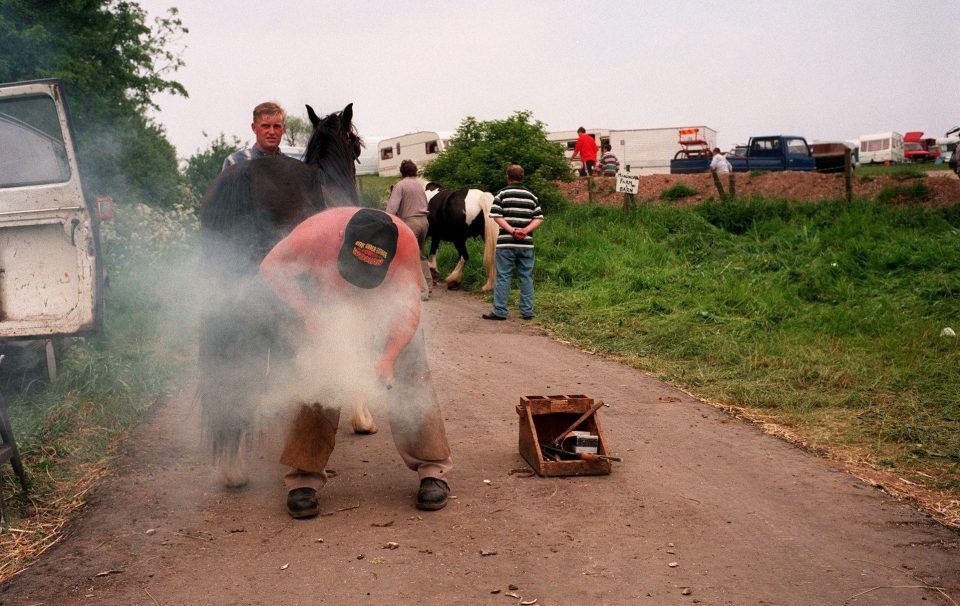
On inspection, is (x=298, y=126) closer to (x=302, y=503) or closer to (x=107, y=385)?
(x=107, y=385)

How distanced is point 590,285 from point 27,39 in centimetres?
917

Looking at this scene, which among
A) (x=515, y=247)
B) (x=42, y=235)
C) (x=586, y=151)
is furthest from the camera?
(x=586, y=151)

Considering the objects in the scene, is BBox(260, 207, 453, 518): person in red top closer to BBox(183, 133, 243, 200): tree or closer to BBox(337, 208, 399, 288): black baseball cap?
BBox(337, 208, 399, 288): black baseball cap

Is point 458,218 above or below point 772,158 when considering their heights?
below

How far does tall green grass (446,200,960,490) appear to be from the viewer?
6176mm

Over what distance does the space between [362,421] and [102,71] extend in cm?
1177

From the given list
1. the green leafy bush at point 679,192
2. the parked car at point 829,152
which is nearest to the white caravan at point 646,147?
the parked car at point 829,152

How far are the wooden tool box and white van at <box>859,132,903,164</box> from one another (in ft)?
172

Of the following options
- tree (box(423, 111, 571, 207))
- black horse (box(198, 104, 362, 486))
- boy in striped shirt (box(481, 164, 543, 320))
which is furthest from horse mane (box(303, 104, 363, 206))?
tree (box(423, 111, 571, 207))

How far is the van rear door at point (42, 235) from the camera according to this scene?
22.1 ft

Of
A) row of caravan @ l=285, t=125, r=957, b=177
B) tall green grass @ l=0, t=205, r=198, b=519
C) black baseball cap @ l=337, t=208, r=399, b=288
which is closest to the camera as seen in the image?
black baseball cap @ l=337, t=208, r=399, b=288

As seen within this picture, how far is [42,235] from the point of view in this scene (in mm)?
6852

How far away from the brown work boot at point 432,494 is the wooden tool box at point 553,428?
2.42ft

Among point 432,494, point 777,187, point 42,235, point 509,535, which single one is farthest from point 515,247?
point 777,187
